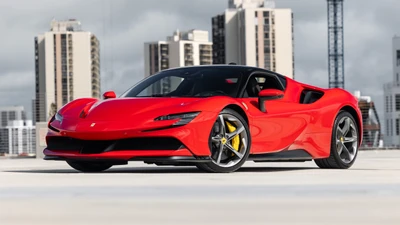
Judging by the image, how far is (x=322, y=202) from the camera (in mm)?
5539

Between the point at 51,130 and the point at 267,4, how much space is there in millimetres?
174338

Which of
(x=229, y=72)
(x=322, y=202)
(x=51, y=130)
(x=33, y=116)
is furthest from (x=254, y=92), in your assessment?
(x=33, y=116)

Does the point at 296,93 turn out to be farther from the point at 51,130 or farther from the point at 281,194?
the point at 281,194

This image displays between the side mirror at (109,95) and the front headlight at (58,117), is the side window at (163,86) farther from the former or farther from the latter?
the front headlight at (58,117)

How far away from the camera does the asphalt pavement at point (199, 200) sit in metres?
4.66

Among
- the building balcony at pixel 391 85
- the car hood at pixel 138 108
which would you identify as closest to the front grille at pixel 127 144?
the car hood at pixel 138 108

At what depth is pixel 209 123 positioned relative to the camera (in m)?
9.01

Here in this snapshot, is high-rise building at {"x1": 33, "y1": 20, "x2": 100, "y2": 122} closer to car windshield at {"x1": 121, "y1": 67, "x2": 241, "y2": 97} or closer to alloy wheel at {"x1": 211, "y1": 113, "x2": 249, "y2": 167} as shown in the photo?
car windshield at {"x1": 121, "y1": 67, "x2": 241, "y2": 97}

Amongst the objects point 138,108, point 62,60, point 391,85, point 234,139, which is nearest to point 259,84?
point 234,139

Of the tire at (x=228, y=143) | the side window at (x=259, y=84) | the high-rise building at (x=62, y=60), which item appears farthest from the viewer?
the high-rise building at (x=62, y=60)

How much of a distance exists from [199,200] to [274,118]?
4.27m

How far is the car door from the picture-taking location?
31.6ft

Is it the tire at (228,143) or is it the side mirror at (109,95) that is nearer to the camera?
the tire at (228,143)

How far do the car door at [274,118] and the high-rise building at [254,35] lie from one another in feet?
528
